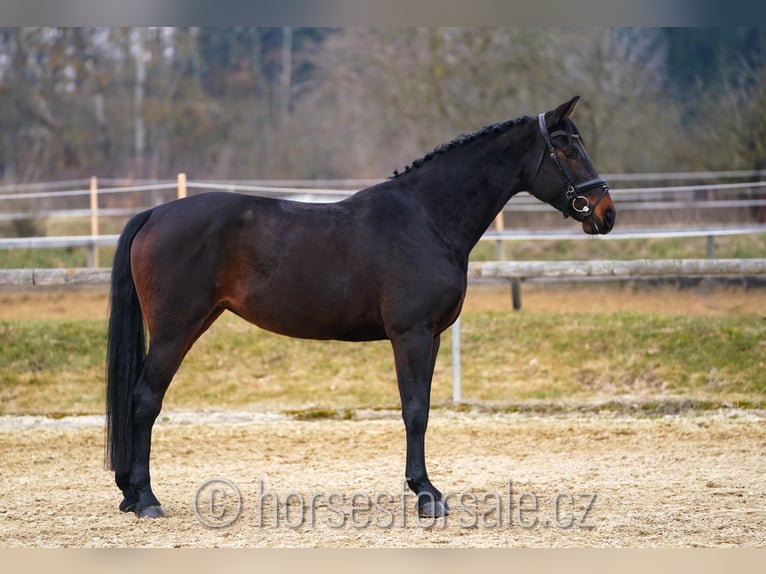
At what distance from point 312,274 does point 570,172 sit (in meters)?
1.57

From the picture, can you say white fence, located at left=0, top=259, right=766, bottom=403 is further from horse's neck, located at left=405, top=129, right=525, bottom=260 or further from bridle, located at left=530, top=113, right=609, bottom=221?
bridle, located at left=530, top=113, right=609, bottom=221

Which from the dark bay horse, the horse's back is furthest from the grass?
the horse's back

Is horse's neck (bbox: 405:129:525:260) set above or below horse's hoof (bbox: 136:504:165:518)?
above

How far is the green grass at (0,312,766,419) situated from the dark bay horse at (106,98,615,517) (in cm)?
313

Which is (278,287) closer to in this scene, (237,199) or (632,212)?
(237,199)

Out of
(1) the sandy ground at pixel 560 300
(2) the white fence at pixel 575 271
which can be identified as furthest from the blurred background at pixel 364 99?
(2) the white fence at pixel 575 271

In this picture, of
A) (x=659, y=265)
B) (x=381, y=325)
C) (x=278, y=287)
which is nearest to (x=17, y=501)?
(x=278, y=287)

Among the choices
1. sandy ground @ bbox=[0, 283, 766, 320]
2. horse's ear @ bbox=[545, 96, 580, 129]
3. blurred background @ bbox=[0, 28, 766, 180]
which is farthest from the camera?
blurred background @ bbox=[0, 28, 766, 180]

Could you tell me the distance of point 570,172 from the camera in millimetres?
5254

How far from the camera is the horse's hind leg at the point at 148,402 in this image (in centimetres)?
507

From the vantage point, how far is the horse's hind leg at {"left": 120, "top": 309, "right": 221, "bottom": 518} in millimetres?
5070

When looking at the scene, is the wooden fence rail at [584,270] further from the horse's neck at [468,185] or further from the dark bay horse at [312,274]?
the dark bay horse at [312,274]

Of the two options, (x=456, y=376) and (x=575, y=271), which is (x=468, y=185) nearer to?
(x=456, y=376)

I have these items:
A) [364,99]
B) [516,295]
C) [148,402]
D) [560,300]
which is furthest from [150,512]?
[364,99]
